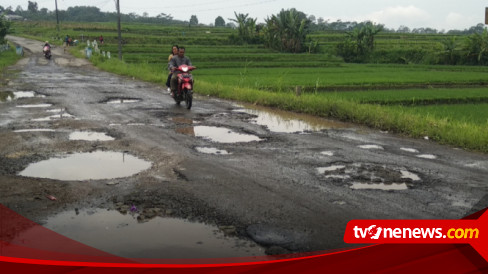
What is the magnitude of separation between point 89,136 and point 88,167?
79.8 inches

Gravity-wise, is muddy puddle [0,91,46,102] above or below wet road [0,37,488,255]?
below

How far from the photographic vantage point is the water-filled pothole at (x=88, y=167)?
5034 mm

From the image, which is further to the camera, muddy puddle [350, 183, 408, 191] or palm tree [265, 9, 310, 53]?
palm tree [265, 9, 310, 53]

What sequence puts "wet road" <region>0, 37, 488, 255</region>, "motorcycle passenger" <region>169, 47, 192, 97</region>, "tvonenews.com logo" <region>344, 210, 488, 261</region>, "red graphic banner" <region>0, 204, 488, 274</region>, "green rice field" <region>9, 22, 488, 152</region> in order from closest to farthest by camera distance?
"red graphic banner" <region>0, 204, 488, 274</region> → "tvonenews.com logo" <region>344, 210, 488, 261</region> → "wet road" <region>0, 37, 488, 255</region> → "green rice field" <region>9, 22, 488, 152</region> → "motorcycle passenger" <region>169, 47, 192, 97</region>

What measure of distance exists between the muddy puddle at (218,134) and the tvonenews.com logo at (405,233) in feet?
18.9

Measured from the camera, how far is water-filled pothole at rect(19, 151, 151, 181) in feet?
16.5

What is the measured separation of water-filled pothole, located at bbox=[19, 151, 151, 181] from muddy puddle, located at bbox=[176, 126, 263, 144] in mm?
1765

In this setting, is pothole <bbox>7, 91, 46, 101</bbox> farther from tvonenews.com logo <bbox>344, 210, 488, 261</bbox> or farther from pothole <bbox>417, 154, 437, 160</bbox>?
tvonenews.com logo <bbox>344, 210, 488, 261</bbox>

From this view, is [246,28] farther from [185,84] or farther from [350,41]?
[185,84]

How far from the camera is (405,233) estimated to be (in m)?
1.46

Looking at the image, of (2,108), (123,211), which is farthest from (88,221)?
(2,108)

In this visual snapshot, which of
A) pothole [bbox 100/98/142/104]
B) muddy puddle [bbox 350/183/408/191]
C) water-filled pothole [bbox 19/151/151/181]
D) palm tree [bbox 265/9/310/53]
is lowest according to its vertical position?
pothole [bbox 100/98/142/104]

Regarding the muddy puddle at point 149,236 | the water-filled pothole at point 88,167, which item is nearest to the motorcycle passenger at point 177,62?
the water-filled pothole at point 88,167

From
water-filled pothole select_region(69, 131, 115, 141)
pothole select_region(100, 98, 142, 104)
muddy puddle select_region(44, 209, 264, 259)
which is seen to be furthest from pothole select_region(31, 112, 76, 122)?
muddy puddle select_region(44, 209, 264, 259)
